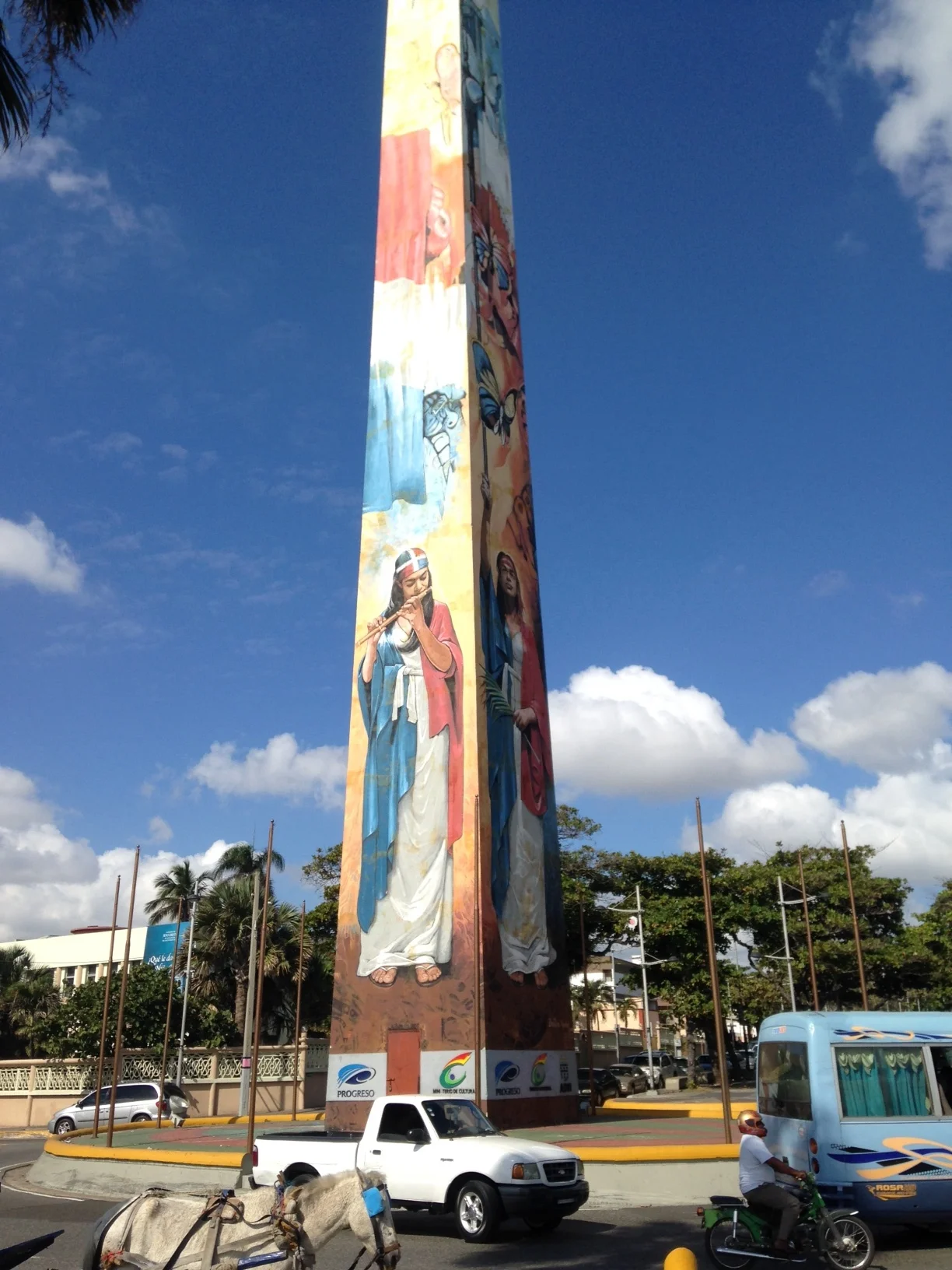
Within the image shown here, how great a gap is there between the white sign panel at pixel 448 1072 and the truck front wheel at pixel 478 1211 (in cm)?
1376

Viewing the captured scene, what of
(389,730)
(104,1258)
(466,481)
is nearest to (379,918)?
(389,730)

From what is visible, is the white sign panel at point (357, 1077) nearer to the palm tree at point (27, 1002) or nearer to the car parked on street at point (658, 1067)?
the car parked on street at point (658, 1067)

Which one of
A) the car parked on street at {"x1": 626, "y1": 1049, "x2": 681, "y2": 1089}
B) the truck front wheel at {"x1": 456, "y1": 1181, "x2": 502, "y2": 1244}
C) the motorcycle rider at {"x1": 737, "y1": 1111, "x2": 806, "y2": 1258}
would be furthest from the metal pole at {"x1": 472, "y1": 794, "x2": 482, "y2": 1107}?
the car parked on street at {"x1": 626, "y1": 1049, "x2": 681, "y2": 1089}

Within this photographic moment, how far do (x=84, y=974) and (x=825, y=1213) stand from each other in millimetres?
65269

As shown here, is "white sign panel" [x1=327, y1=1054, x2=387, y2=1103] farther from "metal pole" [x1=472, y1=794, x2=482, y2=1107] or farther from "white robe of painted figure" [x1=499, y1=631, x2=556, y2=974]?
"white robe of painted figure" [x1=499, y1=631, x2=556, y2=974]

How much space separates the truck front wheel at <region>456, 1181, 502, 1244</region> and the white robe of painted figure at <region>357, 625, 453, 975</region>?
15.3 m

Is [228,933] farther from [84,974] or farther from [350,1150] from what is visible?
[350,1150]

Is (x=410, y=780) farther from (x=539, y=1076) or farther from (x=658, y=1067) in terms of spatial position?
(x=658, y=1067)

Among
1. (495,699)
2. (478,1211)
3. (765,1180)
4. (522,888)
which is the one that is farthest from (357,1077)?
(765,1180)

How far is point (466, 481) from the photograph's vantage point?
32.5 m

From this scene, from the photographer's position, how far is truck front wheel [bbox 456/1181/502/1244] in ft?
42.5

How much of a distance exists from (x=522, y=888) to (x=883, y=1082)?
18.1 meters

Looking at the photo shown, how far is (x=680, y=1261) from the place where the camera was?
24.1 ft

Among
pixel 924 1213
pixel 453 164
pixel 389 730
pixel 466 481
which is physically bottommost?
pixel 924 1213
